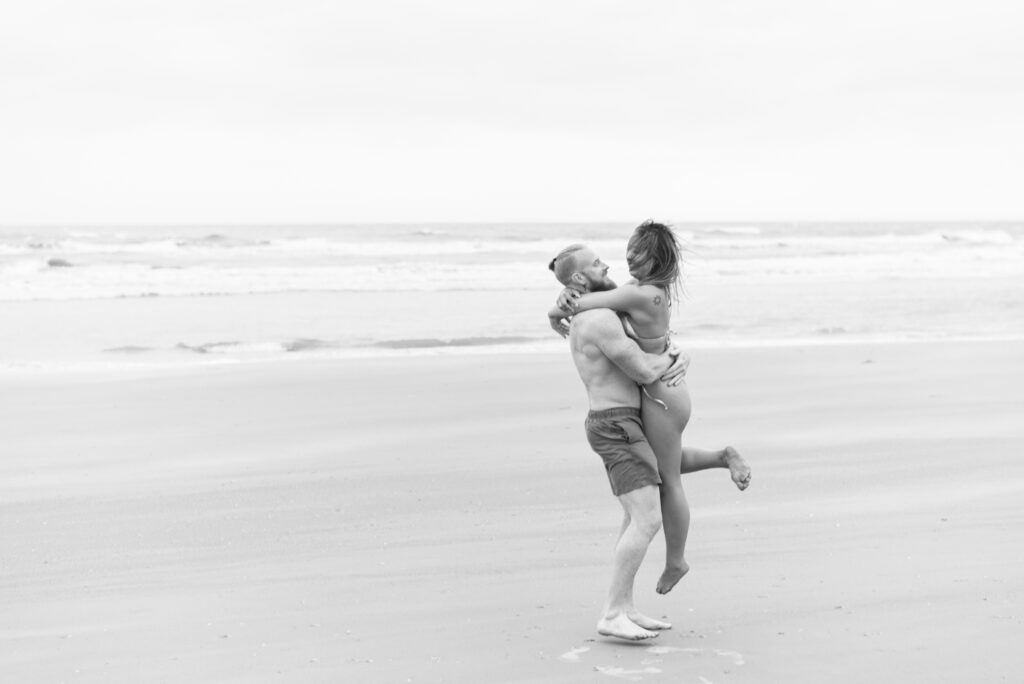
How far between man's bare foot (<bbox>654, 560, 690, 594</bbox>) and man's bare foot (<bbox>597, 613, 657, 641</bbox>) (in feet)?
0.67

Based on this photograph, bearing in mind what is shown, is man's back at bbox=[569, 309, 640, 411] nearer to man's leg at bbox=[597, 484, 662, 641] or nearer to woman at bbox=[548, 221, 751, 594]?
woman at bbox=[548, 221, 751, 594]

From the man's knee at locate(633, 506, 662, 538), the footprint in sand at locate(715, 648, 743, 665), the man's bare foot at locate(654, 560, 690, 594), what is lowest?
the footprint in sand at locate(715, 648, 743, 665)

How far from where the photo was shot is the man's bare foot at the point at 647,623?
4.52 meters

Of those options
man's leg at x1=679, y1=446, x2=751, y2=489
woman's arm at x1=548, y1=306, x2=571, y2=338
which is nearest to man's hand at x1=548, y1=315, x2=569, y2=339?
woman's arm at x1=548, y1=306, x2=571, y2=338

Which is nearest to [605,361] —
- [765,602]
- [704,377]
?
[765,602]

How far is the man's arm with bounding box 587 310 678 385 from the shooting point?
172 inches

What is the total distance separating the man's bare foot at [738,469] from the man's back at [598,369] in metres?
0.40

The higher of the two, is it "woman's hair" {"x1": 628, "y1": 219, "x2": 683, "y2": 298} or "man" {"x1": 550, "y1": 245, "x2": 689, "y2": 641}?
"woman's hair" {"x1": 628, "y1": 219, "x2": 683, "y2": 298}

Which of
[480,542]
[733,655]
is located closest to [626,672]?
[733,655]

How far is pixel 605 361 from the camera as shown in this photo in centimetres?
452

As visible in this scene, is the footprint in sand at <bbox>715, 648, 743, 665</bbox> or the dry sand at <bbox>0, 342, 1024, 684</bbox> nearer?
the footprint in sand at <bbox>715, 648, 743, 665</bbox>

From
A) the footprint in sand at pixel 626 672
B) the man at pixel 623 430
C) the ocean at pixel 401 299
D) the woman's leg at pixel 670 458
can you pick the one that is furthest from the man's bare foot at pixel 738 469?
the ocean at pixel 401 299

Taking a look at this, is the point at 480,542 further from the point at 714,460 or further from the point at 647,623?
the point at 714,460

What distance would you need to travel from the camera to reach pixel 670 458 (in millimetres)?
4543
